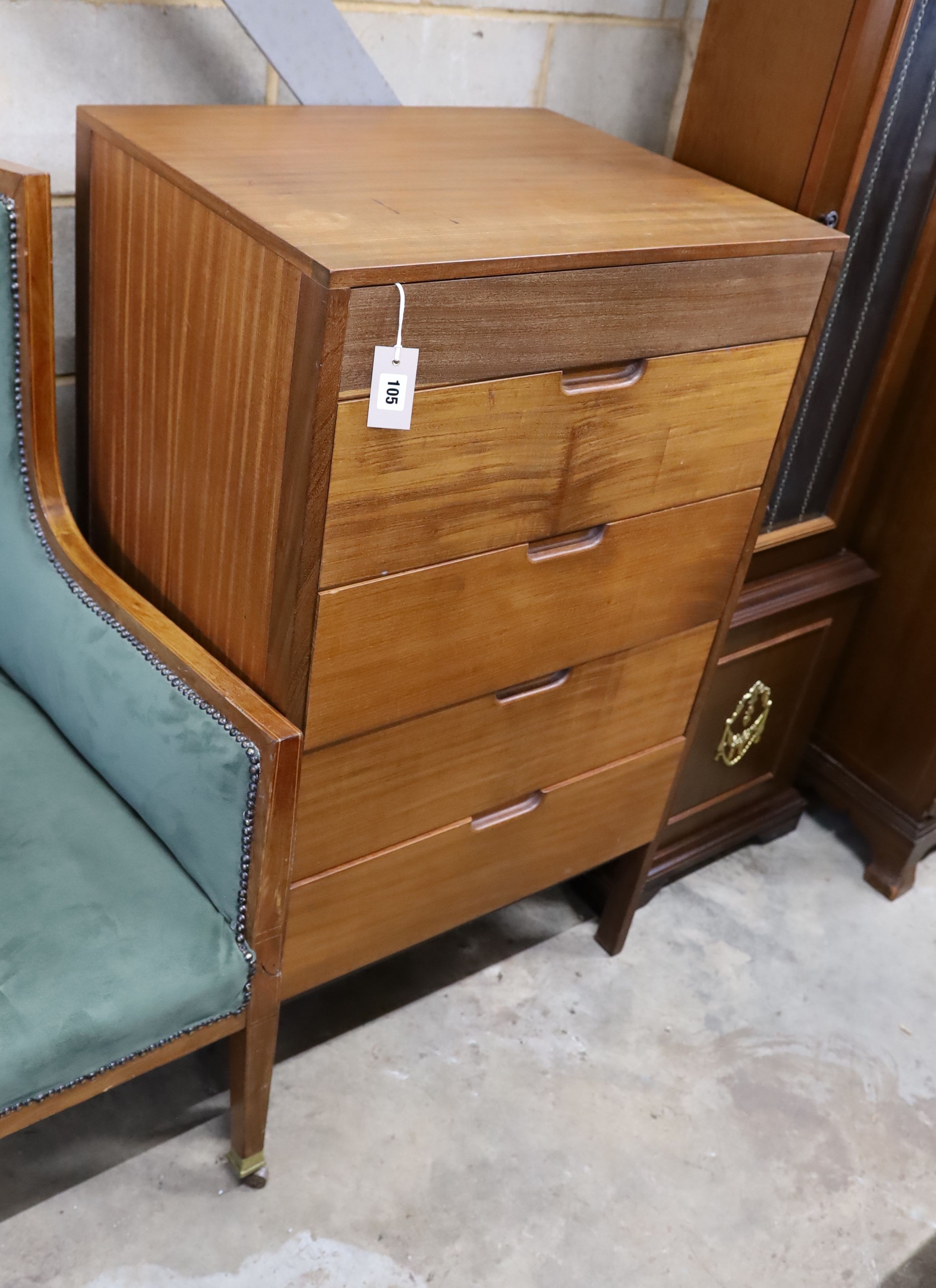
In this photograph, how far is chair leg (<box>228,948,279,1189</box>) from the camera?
4.03 feet

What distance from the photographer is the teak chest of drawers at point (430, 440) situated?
1.03 meters

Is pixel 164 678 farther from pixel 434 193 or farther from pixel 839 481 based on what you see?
pixel 839 481

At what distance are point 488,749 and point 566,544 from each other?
25cm

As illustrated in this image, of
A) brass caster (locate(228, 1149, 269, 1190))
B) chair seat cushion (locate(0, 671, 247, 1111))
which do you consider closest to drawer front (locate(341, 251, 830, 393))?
chair seat cushion (locate(0, 671, 247, 1111))

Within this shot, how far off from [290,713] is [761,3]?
3.27 ft

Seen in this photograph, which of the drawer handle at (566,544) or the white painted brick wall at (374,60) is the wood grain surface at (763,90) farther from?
the drawer handle at (566,544)

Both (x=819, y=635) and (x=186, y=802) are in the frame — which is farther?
(x=819, y=635)

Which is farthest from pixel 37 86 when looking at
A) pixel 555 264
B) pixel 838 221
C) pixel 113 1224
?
pixel 113 1224

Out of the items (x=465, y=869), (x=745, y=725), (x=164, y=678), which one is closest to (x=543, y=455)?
(x=164, y=678)

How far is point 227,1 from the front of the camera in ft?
4.31

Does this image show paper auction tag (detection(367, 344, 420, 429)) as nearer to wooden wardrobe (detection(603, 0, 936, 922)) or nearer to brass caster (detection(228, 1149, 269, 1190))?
wooden wardrobe (detection(603, 0, 936, 922))

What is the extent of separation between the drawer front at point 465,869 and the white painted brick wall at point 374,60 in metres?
0.66

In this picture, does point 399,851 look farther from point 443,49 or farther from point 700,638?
point 443,49

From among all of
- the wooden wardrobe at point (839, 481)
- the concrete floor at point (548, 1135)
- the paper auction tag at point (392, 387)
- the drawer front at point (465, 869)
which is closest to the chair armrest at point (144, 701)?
the drawer front at point (465, 869)
